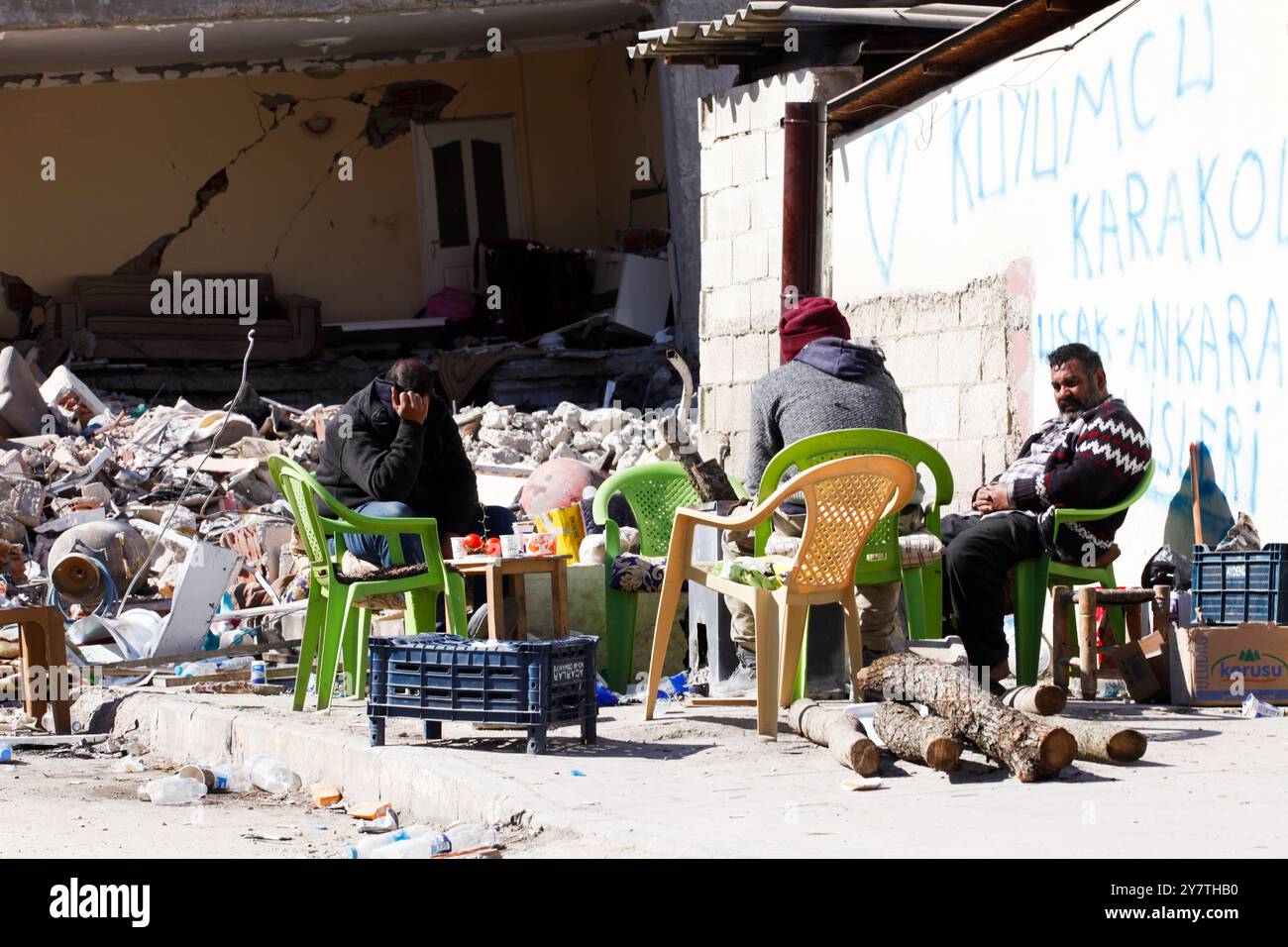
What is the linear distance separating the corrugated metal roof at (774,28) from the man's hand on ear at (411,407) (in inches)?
151

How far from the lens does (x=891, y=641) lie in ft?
22.0

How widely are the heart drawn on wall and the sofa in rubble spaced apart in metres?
10.0

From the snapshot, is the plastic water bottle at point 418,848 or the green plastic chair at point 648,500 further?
the green plastic chair at point 648,500

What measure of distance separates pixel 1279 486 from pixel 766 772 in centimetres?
252

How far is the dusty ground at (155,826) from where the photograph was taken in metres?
4.95

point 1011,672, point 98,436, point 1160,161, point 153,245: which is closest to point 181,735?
point 1011,672

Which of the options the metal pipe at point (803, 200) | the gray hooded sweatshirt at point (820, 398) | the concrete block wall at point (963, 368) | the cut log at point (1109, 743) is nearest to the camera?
the cut log at point (1109, 743)

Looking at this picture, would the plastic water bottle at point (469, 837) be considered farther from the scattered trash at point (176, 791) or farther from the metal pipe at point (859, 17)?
the metal pipe at point (859, 17)

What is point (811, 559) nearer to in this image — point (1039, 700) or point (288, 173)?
point (1039, 700)

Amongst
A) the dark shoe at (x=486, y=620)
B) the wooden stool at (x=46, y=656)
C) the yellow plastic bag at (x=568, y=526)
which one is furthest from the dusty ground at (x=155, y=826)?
the yellow plastic bag at (x=568, y=526)

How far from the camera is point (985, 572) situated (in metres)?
6.80

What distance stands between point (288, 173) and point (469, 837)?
52.3 ft
